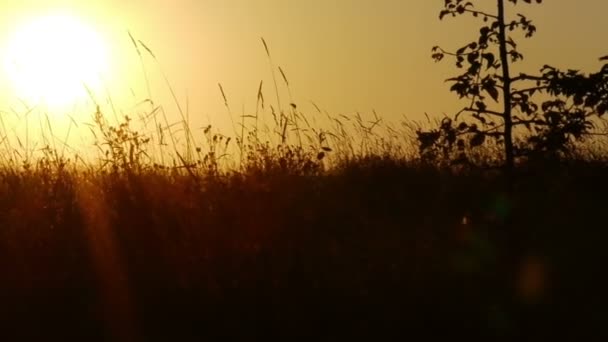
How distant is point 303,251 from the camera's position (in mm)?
4125

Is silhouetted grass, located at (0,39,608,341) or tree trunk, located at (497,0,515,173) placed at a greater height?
tree trunk, located at (497,0,515,173)

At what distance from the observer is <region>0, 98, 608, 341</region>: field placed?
3.54 meters

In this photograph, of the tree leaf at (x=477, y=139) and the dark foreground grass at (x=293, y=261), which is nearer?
the dark foreground grass at (x=293, y=261)

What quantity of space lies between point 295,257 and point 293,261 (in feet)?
0.21

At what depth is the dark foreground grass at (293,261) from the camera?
3.53 m

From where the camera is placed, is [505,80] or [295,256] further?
[505,80]

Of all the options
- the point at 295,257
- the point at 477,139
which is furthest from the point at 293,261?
the point at 477,139

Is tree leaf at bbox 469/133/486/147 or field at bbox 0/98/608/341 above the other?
tree leaf at bbox 469/133/486/147

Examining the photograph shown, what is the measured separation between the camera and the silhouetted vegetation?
3.54 metres

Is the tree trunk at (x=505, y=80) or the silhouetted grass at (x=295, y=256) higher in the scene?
the tree trunk at (x=505, y=80)

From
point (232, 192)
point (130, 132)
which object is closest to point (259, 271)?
point (232, 192)

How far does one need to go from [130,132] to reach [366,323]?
327cm

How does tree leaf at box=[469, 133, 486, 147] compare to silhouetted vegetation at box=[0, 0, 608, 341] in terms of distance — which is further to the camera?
tree leaf at box=[469, 133, 486, 147]

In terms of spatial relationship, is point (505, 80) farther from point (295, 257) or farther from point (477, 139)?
point (295, 257)
